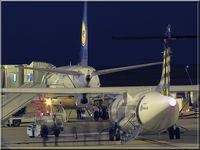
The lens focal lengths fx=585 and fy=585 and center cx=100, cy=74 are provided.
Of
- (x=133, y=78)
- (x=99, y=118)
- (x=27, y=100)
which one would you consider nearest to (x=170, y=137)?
(x=27, y=100)

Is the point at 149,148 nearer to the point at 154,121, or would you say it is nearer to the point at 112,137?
the point at 154,121

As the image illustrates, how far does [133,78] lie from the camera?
13338 centimetres

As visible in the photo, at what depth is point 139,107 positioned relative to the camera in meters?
28.0

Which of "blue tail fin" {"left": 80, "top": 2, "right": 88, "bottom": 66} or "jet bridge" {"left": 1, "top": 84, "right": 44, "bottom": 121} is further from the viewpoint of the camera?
"blue tail fin" {"left": 80, "top": 2, "right": 88, "bottom": 66}

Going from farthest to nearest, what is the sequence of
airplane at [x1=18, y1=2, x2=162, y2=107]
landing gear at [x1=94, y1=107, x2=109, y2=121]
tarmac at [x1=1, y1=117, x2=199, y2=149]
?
airplane at [x1=18, y1=2, x2=162, y2=107] < landing gear at [x1=94, y1=107, x2=109, y2=121] < tarmac at [x1=1, y1=117, x2=199, y2=149]

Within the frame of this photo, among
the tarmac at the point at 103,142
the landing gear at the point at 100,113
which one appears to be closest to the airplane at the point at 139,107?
the tarmac at the point at 103,142

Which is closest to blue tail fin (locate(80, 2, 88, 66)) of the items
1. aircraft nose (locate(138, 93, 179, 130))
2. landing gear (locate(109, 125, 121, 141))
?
landing gear (locate(109, 125, 121, 141))

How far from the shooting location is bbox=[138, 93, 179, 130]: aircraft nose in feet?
86.7

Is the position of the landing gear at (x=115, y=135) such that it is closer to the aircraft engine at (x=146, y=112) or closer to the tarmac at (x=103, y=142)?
the tarmac at (x=103, y=142)

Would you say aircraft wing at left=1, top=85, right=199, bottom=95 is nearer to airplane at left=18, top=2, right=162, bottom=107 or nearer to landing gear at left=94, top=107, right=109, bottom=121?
airplane at left=18, top=2, right=162, bottom=107

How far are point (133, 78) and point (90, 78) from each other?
78.4 meters

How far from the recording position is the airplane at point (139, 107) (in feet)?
87.6

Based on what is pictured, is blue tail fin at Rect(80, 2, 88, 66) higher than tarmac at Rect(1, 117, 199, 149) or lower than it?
higher

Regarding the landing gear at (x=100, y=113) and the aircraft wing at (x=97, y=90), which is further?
the landing gear at (x=100, y=113)
